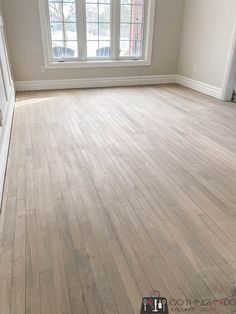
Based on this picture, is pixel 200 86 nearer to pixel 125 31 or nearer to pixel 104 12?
pixel 125 31

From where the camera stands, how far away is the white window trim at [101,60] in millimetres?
4613

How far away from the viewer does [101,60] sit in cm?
525

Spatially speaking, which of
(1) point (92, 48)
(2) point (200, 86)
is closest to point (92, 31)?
(1) point (92, 48)

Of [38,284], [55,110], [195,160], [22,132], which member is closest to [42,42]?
[55,110]

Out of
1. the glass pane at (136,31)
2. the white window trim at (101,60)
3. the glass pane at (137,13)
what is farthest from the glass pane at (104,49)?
the glass pane at (137,13)

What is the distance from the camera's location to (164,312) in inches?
47.3

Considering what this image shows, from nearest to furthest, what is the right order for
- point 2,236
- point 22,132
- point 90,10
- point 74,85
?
1. point 2,236
2. point 22,132
3. point 90,10
4. point 74,85

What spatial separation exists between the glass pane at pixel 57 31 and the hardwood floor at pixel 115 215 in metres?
2.17

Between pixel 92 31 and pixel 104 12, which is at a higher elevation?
pixel 104 12

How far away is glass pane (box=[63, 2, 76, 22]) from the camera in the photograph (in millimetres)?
4691

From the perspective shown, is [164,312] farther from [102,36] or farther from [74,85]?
[102,36]

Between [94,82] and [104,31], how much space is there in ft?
3.18

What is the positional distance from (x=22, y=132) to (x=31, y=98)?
5.10 feet

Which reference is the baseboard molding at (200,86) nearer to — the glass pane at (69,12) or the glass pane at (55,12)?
the glass pane at (69,12)
